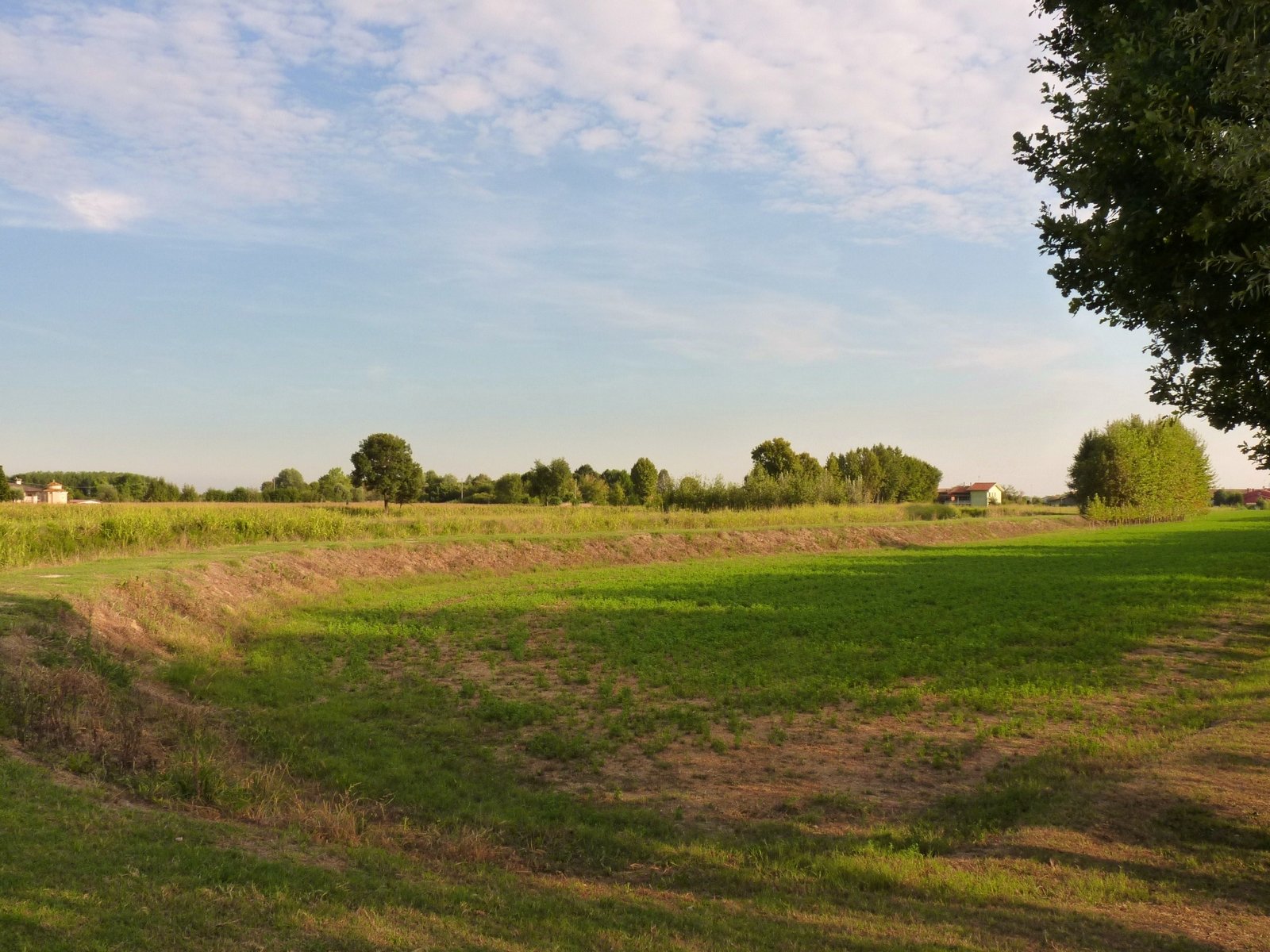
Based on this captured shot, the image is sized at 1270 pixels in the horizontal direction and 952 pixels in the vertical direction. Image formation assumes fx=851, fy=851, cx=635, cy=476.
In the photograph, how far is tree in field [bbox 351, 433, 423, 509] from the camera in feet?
223

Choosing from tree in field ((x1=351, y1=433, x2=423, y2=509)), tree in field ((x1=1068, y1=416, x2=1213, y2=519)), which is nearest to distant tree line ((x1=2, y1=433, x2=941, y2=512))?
tree in field ((x1=351, y1=433, x2=423, y2=509))

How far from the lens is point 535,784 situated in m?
9.32

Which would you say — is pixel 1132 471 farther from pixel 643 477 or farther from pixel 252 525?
pixel 252 525

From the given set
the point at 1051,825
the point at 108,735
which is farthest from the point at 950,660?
the point at 108,735

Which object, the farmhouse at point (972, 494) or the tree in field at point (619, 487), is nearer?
the tree in field at point (619, 487)

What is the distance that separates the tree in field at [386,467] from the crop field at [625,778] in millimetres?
48478

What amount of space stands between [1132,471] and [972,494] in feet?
199

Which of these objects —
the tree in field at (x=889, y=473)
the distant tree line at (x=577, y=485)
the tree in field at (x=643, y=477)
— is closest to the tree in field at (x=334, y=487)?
the distant tree line at (x=577, y=485)

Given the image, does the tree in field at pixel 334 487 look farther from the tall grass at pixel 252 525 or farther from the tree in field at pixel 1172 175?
the tree in field at pixel 1172 175

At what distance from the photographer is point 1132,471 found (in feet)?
249

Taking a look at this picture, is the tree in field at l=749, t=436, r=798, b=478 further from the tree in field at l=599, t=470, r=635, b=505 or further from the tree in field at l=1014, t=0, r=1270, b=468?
the tree in field at l=1014, t=0, r=1270, b=468

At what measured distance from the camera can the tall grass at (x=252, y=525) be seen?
24.0 metres

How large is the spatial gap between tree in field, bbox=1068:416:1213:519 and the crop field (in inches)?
2427

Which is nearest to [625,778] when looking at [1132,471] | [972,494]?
[1132,471]
